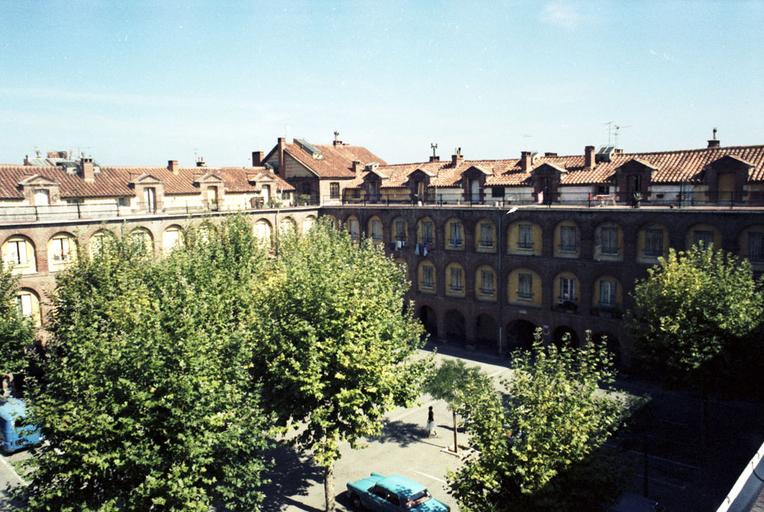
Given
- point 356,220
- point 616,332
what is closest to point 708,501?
point 616,332

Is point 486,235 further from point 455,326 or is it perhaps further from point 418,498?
point 418,498

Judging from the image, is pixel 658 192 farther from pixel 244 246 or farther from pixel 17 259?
pixel 17 259

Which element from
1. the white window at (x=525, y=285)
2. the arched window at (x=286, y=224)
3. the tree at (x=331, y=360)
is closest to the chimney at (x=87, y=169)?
the arched window at (x=286, y=224)

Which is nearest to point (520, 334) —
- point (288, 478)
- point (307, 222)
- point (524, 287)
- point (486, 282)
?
point (524, 287)

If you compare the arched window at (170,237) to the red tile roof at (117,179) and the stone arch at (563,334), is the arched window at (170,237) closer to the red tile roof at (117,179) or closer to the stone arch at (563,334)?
the red tile roof at (117,179)

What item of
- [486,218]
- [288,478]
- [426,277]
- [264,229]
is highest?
[486,218]

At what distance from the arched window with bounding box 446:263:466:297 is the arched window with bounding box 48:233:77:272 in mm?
29049

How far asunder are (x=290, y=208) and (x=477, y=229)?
756 inches

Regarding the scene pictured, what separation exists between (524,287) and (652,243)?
10.1 m

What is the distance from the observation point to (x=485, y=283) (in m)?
48.4

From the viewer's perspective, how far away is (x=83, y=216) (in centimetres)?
4588

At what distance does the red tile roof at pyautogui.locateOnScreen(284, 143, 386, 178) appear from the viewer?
2480 inches

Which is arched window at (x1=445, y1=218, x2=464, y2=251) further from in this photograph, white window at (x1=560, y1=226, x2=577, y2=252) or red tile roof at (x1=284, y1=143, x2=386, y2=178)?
red tile roof at (x1=284, y1=143, x2=386, y2=178)

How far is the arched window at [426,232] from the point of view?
51.3 m
